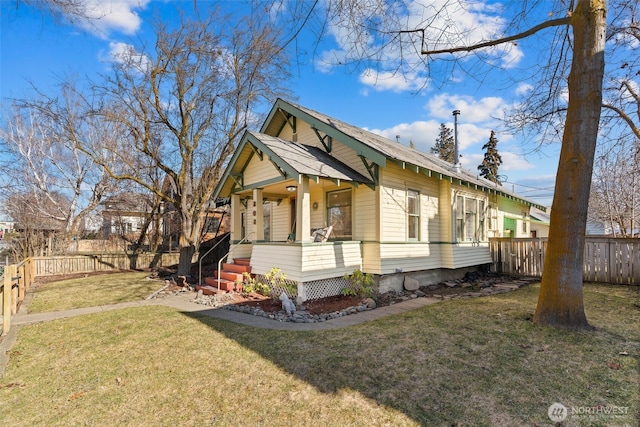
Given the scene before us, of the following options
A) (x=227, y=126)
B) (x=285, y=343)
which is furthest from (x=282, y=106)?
(x=285, y=343)

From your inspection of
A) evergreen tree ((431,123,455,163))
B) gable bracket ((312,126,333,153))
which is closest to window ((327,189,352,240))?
gable bracket ((312,126,333,153))

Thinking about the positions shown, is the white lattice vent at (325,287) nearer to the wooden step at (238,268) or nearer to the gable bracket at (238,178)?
the wooden step at (238,268)

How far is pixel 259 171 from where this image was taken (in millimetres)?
11219

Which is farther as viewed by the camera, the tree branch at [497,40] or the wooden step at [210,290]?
the wooden step at [210,290]

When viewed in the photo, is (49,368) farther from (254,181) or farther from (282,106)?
(282,106)

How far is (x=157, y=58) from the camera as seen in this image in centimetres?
1397

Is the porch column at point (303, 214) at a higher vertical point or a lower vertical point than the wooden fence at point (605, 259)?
higher

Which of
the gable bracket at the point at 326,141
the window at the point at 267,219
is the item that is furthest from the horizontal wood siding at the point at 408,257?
the window at the point at 267,219

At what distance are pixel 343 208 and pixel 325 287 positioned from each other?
9.12 feet

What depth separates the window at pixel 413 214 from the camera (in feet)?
35.3

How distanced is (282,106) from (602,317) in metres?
10.8

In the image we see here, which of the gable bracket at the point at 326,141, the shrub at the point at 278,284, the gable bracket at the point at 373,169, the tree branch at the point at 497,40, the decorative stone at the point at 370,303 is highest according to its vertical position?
the tree branch at the point at 497,40

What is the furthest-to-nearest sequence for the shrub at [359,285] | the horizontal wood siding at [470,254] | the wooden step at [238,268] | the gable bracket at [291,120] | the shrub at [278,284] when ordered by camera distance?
1. the gable bracket at [291,120]
2. the horizontal wood siding at [470,254]
3. the wooden step at [238,268]
4. the shrub at [359,285]
5. the shrub at [278,284]

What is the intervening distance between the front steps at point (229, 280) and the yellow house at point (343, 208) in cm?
63
